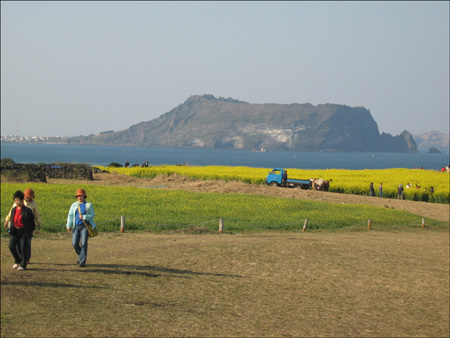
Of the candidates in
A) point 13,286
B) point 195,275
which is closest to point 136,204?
point 195,275

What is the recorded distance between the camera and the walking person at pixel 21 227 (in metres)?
13.4

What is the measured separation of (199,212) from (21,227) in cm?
1706

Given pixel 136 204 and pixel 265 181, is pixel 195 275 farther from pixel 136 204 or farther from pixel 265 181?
pixel 265 181

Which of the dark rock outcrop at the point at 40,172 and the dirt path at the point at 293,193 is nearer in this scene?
the dirt path at the point at 293,193

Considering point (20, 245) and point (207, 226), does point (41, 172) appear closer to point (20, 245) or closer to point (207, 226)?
point (207, 226)

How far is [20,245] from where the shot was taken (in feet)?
45.3

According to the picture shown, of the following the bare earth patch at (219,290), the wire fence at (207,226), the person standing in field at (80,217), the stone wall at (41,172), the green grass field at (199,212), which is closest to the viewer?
the bare earth patch at (219,290)

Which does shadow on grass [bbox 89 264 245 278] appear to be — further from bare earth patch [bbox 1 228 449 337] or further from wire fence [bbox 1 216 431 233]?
wire fence [bbox 1 216 431 233]

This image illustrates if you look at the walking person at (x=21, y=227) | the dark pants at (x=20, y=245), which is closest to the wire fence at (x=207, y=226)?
the dark pants at (x=20, y=245)

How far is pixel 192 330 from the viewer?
39.3ft

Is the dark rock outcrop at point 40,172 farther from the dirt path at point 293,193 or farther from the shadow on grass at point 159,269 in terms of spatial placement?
the shadow on grass at point 159,269

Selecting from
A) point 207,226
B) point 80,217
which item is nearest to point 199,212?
point 207,226

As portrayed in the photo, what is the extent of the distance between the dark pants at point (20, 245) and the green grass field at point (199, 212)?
736cm

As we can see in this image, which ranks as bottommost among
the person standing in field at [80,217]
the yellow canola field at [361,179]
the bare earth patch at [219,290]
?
the bare earth patch at [219,290]
